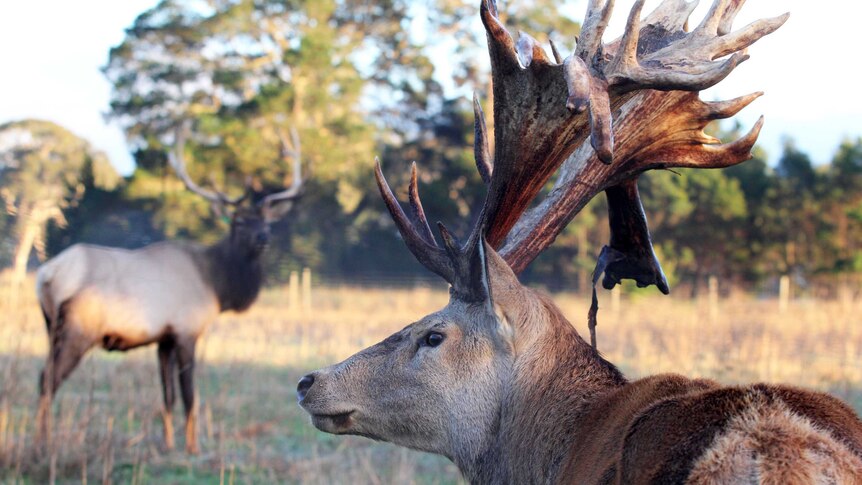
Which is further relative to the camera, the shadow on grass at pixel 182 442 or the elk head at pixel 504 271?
the shadow on grass at pixel 182 442

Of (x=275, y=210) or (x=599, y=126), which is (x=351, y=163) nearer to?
(x=275, y=210)

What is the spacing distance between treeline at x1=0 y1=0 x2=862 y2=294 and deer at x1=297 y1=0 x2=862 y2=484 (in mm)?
22621

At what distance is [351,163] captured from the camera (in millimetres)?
30656

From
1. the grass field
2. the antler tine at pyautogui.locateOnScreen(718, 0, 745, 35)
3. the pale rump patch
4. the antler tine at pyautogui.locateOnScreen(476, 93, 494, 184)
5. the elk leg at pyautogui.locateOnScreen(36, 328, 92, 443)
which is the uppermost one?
the antler tine at pyautogui.locateOnScreen(718, 0, 745, 35)

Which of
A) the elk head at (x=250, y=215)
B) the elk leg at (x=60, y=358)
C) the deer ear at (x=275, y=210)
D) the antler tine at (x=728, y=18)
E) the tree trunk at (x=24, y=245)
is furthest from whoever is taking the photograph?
the tree trunk at (x=24, y=245)

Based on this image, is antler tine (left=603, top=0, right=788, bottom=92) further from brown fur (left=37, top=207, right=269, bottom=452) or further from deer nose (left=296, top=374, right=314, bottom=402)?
brown fur (left=37, top=207, right=269, bottom=452)

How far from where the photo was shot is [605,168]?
3.59 m

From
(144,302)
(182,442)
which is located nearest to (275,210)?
(144,302)

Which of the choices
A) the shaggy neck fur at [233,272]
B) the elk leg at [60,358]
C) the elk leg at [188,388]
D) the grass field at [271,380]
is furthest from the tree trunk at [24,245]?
the elk leg at [60,358]

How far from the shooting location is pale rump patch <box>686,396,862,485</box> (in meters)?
1.74

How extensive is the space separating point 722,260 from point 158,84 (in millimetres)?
23332

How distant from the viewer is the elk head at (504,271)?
2910 millimetres

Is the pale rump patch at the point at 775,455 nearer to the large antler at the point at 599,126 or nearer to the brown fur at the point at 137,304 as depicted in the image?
the large antler at the point at 599,126

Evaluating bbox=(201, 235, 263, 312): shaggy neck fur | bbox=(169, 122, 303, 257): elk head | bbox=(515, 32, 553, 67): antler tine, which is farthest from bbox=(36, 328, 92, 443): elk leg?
bbox=(515, 32, 553, 67): antler tine
